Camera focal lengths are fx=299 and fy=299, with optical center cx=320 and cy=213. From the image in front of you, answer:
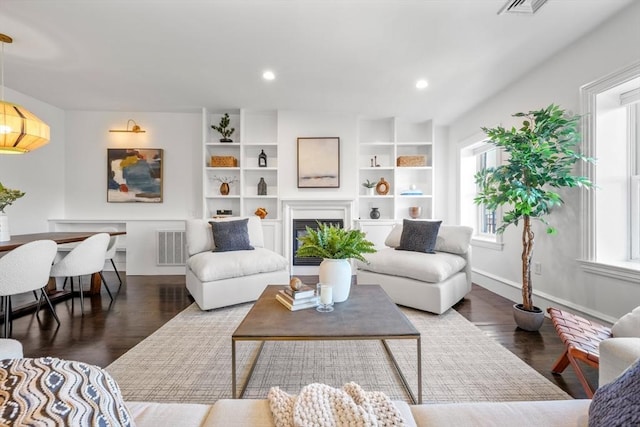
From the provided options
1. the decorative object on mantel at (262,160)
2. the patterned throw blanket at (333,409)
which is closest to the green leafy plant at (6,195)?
the decorative object on mantel at (262,160)

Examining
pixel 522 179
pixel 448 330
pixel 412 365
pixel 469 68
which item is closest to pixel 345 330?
pixel 412 365

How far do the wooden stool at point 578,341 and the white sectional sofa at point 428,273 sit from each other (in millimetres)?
1056

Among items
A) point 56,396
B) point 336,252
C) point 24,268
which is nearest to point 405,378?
point 336,252

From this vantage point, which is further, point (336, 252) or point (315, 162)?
point (315, 162)

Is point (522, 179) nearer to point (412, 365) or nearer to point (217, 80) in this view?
point (412, 365)

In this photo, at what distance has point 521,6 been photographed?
212 cm

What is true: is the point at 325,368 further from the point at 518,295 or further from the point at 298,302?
the point at 518,295

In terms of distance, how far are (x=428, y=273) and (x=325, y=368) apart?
1.46 metres

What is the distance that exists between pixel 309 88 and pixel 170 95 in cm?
193

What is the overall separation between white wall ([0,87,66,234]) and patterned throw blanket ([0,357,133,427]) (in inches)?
187

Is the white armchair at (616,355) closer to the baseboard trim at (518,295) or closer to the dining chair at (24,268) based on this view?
the baseboard trim at (518,295)

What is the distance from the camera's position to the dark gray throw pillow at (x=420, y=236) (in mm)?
3395

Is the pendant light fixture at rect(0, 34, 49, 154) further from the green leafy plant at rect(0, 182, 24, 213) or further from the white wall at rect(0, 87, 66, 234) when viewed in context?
the white wall at rect(0, 87, 66, 234)

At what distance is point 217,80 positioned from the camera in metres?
3.58
